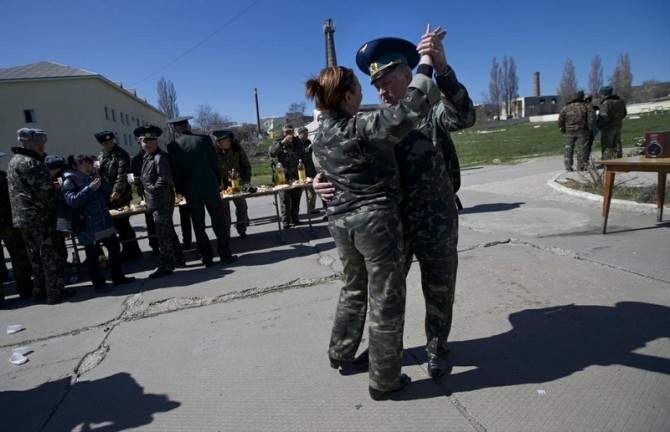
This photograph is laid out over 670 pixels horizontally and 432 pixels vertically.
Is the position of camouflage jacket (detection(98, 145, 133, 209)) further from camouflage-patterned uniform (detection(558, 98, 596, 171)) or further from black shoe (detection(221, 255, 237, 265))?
camouflage-patterned uniform (detection(558, 98, 596, 171))

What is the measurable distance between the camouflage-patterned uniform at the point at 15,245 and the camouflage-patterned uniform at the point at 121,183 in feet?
4.51

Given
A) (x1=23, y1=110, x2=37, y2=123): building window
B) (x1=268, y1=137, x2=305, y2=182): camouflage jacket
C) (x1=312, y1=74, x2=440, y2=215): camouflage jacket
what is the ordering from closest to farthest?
(x1=312, y1=74, x2=440, y2=215): camouflage jacket → (x1=268, y1=137, x2=305, y2=182): camouflage jacket → (x1=23, y1=110, x2=37, y2=123): building window

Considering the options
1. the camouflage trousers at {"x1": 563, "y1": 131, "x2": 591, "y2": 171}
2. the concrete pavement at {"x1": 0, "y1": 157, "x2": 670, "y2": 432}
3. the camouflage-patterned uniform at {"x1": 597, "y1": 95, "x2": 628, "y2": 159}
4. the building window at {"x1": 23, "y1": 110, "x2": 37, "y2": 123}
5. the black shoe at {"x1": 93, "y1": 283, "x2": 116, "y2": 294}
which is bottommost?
the concrete pavement at {"x1": 0, "y1": 157, "x2": 670, "y2": 432}

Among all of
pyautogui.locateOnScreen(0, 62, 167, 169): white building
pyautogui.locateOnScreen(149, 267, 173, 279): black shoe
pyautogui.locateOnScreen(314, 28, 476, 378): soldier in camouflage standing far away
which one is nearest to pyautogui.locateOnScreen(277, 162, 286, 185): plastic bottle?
pyautogui.locateOnScreen(149, 267, 173, 279): black shoe

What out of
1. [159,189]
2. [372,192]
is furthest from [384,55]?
[159,189]

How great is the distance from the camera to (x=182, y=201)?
6527 millimetres

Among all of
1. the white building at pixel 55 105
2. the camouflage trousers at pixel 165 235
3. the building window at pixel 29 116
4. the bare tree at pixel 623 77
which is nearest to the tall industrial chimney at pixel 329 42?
the camouflage trousers at pixel 165 235

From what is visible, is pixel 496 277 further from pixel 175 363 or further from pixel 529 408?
pixel 175 363

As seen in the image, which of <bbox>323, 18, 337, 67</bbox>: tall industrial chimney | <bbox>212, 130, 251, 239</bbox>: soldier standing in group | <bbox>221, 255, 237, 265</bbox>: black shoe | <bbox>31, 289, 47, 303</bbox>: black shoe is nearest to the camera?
<bbox>31, 289, 47, 303</bbox>: black shoe

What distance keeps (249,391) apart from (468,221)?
4986mm

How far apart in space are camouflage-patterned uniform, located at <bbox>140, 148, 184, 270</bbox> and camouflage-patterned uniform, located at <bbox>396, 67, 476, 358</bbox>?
A: 388 cm

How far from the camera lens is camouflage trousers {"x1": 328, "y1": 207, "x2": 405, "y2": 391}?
2.18 metres

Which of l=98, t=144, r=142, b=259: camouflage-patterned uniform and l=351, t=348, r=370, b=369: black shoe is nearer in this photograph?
l=351, t=348, r=370, b=369: black shoe

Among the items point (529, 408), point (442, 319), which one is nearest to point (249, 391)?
point (442, 319)
